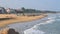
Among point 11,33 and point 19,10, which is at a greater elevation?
point 11,33

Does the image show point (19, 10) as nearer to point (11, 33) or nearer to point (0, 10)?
point (0, 10)

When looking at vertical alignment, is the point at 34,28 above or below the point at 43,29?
above

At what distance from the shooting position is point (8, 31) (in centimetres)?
1039

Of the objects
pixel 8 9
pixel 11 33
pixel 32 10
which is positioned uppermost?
pixel 11 33

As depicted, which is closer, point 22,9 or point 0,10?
point 0,10

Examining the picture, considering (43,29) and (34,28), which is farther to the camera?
(43,29)

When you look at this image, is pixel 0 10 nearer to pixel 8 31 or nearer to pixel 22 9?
pixel 22 9

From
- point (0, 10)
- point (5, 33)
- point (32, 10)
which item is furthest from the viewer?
point (32, 10)

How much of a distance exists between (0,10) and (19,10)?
3055 cm

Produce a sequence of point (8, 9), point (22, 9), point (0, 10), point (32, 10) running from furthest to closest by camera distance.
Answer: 1. point (32, 10)
2. point (22, 9)
3. point (8, 9)
4. point (0, 10)

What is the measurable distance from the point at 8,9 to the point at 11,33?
6871 cm

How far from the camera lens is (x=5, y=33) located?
10.3 meters

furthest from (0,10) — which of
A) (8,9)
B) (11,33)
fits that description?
(11,33)

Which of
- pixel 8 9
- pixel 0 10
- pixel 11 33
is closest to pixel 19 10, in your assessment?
pixel 8 9
